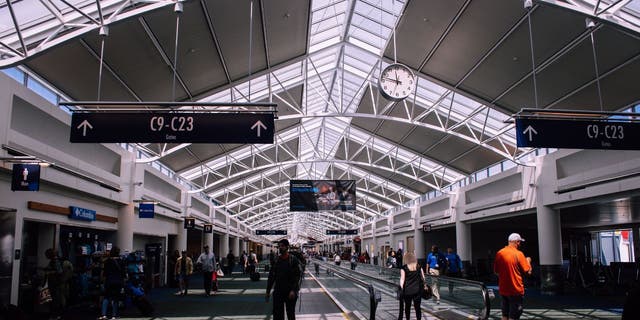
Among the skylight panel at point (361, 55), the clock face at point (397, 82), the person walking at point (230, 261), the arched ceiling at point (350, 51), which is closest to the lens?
the arched ceiling at point (350, 51)

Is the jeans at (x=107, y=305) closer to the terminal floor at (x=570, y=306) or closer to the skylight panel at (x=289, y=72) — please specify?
the terminal floor at (x=570, y=306)

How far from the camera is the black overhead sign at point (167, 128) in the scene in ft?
31.7

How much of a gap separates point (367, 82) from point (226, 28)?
31.3 ft

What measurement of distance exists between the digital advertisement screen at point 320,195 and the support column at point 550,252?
1161 cm

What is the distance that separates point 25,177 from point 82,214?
519 cm

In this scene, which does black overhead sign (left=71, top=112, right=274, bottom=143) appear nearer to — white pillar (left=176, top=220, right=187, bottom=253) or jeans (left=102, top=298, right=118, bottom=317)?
jeans (left=102, top=298, right=118, bottom=317)

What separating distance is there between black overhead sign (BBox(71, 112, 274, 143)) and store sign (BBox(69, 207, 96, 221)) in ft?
21.3

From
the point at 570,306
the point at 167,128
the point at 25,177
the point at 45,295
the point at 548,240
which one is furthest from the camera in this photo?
the point at 548,240

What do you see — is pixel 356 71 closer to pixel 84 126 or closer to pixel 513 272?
pixel 84 126

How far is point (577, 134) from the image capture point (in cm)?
1034

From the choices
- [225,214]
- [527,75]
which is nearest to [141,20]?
[527,75]

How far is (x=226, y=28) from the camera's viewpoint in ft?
49.9

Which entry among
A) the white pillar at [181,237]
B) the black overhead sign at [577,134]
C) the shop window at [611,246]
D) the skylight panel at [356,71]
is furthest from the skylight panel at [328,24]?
the shop window at [611,246]

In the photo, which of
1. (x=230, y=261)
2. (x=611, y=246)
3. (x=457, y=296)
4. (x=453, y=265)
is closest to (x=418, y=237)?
(x=611, y=246)
